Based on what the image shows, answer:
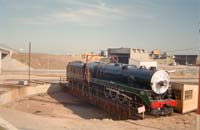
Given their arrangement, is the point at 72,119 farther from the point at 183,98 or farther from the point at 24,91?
the point at 24,91

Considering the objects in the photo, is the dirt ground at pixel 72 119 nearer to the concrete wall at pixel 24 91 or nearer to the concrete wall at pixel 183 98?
the concrete wall at pixel 183 98

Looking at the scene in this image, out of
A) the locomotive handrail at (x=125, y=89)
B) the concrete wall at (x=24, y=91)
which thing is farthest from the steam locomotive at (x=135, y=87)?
the concrete wall at (x=24, y=91)

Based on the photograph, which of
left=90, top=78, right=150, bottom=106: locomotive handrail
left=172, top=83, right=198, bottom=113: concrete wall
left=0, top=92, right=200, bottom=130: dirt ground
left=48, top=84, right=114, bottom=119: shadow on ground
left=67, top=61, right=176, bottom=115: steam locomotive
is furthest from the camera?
left=48, top=84, right=114, bottom=119: shadow on ground

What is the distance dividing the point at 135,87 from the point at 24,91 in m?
18.0

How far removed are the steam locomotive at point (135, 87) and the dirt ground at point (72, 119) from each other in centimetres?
118

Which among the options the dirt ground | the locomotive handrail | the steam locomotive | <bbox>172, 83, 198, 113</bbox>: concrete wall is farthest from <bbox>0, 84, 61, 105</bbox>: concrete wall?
<bbox>172, 83, 198, 113</bbox>: concrete wall

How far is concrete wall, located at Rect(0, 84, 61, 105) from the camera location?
32.6 metres

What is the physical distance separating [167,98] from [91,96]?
9940 mm

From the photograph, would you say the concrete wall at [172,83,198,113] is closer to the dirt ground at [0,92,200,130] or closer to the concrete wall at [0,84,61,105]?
the dirt ground at [0,92,200,130]

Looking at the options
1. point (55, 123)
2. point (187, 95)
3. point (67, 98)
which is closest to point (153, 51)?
point (67, 98)

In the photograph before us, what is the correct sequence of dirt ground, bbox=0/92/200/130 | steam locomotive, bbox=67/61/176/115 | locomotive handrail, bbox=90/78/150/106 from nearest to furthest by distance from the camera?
dirt ground, bbox=0/92/200/130 < locomotive handrail, bbox=90/78/150/106 < steam locomotive, bbox=67/61/176/115

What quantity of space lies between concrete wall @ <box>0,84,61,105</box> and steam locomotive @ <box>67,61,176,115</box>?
8.99 metres

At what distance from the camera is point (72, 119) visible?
2189 cm

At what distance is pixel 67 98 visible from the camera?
3762 cm
